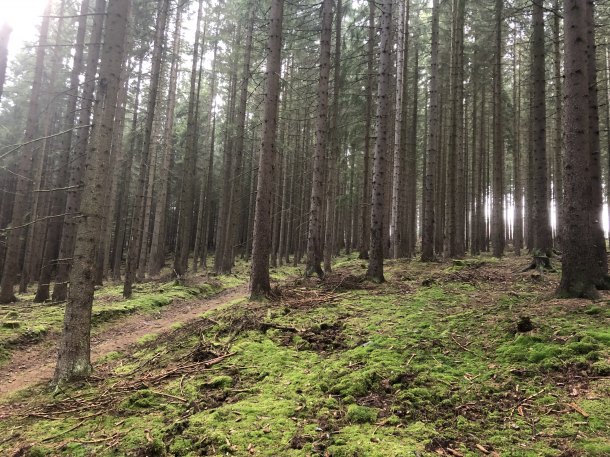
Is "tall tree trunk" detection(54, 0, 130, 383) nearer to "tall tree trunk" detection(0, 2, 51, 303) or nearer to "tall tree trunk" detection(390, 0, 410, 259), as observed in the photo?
"tall tree trunk" detection(0, 2, 51, 303)

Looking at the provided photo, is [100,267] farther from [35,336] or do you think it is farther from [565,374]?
[565,374]

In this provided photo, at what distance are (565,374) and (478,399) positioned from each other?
0.99 meters

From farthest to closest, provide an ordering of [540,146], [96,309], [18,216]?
1. [18,216]
2. [540,146]
3. [96,309]

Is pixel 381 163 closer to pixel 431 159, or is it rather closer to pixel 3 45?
pixel 431 159

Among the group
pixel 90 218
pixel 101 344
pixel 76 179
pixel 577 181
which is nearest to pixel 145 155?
pixel 76 179

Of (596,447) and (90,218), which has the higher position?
(90,218)

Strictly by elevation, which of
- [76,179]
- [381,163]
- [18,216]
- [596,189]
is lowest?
[18,216]

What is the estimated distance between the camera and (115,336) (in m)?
9.05

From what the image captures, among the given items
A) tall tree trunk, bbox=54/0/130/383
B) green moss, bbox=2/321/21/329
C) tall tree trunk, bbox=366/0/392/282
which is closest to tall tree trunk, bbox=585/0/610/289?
tall tree trunk, bbox=366/0/392/282

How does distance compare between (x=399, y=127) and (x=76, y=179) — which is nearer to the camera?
(x=76, y=179)

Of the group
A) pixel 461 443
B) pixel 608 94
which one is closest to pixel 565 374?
pixel 461 443

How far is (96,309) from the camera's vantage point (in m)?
10.6

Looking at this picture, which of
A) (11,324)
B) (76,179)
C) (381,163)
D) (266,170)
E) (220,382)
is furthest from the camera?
(76,179)

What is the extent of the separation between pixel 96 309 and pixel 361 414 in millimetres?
9638
